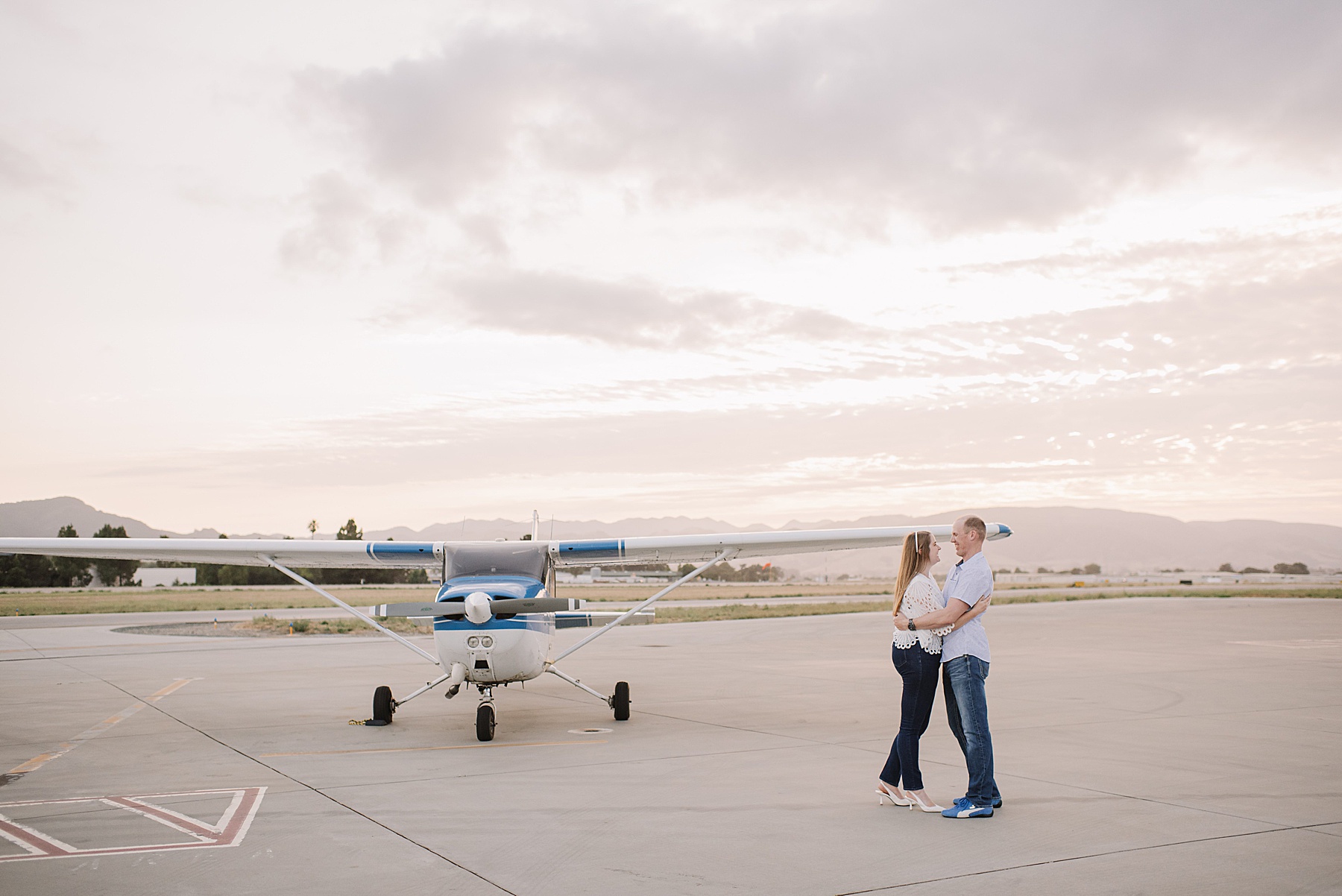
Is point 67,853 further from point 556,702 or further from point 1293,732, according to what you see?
point 1293,732

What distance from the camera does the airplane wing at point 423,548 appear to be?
483 inches

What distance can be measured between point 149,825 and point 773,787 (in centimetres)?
436

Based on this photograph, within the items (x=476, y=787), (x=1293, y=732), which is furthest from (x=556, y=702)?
(x=1293, y=732)

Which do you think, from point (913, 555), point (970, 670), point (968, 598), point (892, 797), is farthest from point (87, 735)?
point (968, 598)

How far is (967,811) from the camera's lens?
633 cm

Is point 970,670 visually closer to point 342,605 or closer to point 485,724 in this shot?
point 485,724

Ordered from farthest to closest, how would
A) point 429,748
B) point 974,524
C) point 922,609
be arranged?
1. point 429,748
2. point 974,524
3. point 922,609

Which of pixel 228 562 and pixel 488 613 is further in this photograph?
pixel 228 562

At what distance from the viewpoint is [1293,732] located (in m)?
9.80

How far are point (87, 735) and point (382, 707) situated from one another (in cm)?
314

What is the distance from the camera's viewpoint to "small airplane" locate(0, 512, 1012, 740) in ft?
32.9

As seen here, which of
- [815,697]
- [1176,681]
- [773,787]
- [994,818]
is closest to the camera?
[994,818]

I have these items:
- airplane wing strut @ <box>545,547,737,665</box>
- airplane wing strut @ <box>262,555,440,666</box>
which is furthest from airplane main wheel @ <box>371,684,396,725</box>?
airplane wing strut @ <box>545,547,737,665</box>

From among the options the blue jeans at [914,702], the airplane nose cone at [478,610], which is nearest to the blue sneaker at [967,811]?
the blue jeans at [914,702]
